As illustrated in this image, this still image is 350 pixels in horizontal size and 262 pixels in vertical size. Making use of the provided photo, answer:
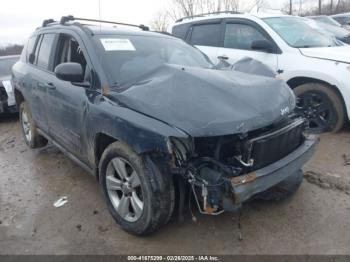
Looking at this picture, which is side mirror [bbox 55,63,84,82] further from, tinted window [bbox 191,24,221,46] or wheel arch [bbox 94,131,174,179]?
tinted window [bbox 191,24,221,46]

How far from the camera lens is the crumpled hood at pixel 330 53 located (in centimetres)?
501

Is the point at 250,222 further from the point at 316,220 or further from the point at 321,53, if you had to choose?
the point at 321,53

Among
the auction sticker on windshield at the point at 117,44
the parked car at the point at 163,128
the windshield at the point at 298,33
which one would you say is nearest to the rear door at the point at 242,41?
the windshield at the point at 298,33

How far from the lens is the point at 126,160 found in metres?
2.88

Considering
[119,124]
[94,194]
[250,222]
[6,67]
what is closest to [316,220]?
[250,222]

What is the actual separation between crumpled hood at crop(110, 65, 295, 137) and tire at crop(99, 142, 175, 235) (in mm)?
398

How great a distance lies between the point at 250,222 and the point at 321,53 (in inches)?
125

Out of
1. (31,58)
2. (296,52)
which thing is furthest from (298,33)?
(31,58)

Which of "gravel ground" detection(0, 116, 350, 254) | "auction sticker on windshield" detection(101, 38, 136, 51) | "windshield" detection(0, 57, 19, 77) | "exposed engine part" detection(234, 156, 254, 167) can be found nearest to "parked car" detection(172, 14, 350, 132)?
"gravel ground" detection(0, 116, 350, 254)

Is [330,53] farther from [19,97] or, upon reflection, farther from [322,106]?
[19,97]

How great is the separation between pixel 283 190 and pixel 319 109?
89.2 inches

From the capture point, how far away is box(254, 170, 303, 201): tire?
11.0ft

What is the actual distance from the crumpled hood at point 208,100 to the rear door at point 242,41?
260cm

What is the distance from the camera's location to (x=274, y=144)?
2.78 m
